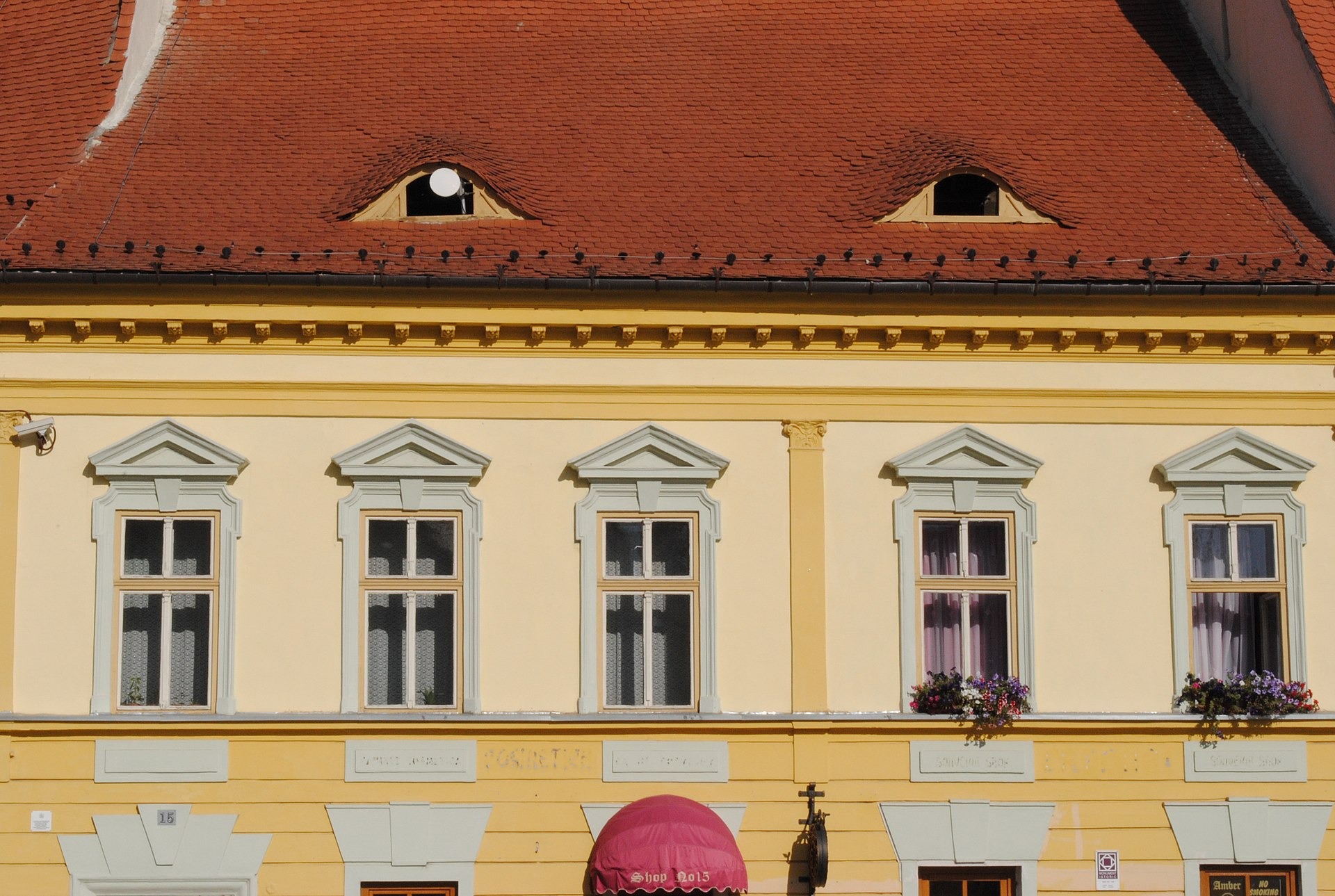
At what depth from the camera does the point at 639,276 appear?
47.8 feet

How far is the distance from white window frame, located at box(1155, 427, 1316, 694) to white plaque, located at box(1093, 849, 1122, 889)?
184 cm

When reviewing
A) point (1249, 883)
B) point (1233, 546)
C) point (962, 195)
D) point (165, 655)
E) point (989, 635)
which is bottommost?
point (1249, 883)

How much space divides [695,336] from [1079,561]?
11.7ft

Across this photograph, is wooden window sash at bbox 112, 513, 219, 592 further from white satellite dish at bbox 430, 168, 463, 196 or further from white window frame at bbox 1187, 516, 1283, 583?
white window frame at bbox 1187, 516, 1283, 583

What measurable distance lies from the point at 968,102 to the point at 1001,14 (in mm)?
1955

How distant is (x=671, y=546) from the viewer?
1487cm

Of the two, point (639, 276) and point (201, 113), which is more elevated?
point (201, 113)

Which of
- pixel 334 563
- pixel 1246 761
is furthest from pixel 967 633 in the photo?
pixel 334 563

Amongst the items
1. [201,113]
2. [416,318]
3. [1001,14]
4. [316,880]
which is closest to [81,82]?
[201,113]

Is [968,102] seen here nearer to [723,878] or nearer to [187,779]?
[723,878]

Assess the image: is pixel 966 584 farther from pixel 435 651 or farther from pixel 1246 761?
pixel 435 651

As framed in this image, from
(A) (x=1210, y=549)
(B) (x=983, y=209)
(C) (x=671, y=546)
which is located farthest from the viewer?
(B) (x=983, y=209)

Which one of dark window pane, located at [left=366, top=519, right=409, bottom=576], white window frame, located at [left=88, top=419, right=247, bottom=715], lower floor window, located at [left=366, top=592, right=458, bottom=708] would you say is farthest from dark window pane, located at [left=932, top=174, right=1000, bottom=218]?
white window frame, located at [left=88, top=419, right=247, bottom=715]

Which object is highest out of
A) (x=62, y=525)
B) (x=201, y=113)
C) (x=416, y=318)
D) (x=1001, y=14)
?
(x=1001, y=14)
